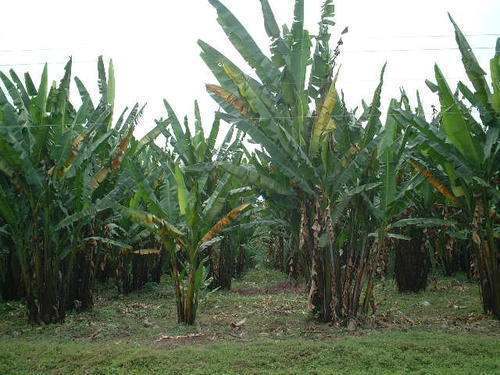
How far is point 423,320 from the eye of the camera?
722cm

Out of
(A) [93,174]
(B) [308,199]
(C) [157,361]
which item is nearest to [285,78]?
(B) [308,199]

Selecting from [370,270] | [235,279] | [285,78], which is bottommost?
[235,279]

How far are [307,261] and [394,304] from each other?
1.85 meters

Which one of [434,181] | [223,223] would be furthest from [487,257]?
[223,223]

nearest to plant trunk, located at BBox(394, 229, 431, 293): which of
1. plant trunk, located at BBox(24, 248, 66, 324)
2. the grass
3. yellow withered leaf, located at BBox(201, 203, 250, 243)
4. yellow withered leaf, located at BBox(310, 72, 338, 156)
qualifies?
the grass

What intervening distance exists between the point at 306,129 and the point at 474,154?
6.80 ft

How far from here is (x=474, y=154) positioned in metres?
6.64

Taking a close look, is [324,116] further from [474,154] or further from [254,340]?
[254,340]

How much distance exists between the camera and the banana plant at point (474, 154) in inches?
260

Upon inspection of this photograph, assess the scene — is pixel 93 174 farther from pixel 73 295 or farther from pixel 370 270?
pixel 370 270

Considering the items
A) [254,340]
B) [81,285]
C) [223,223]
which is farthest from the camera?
[81,285]

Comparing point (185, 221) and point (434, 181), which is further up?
point (434, 181)

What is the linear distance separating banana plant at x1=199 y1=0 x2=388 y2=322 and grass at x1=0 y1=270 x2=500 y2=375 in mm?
735

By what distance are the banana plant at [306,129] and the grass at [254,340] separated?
2.41ft
